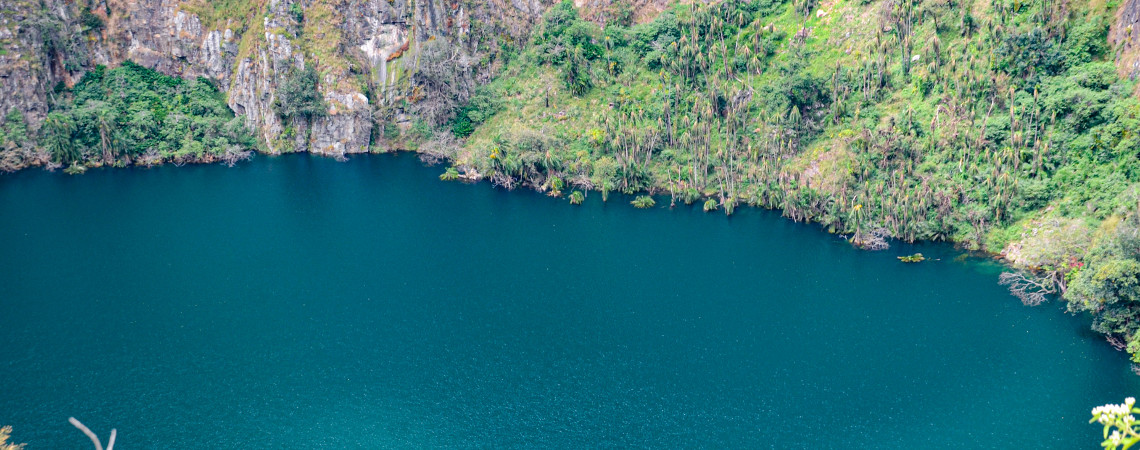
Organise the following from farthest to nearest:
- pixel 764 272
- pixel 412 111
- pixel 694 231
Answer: pixel 412 111
pixel 694 231
pixel 764 272

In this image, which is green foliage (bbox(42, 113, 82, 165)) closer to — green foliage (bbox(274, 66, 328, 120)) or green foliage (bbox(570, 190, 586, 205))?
green foliage (bbox(274, 66, 328, 120))

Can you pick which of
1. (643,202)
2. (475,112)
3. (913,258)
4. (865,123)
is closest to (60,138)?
(475,112)

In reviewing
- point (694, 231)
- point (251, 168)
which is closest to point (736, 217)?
point (694, 231)

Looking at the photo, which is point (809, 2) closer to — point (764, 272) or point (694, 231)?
point (694, 231)

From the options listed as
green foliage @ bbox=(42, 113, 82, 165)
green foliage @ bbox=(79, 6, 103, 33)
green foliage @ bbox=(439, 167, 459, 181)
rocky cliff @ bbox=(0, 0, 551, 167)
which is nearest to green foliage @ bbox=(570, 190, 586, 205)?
green foliage @ bbox=(439, 167, 459, 181)

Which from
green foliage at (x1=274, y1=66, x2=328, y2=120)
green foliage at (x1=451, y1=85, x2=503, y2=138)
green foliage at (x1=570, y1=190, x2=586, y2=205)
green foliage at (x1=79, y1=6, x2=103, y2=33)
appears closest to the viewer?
green foliage at (x1=570, y1=190, x2=586, y2=205)

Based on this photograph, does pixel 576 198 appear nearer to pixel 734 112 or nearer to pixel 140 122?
pixel 734 112

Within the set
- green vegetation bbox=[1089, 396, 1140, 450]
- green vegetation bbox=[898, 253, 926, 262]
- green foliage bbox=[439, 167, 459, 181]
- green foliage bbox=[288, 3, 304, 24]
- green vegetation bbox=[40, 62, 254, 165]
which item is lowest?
green vegetation bbox=[898, 253, 926, 262]
